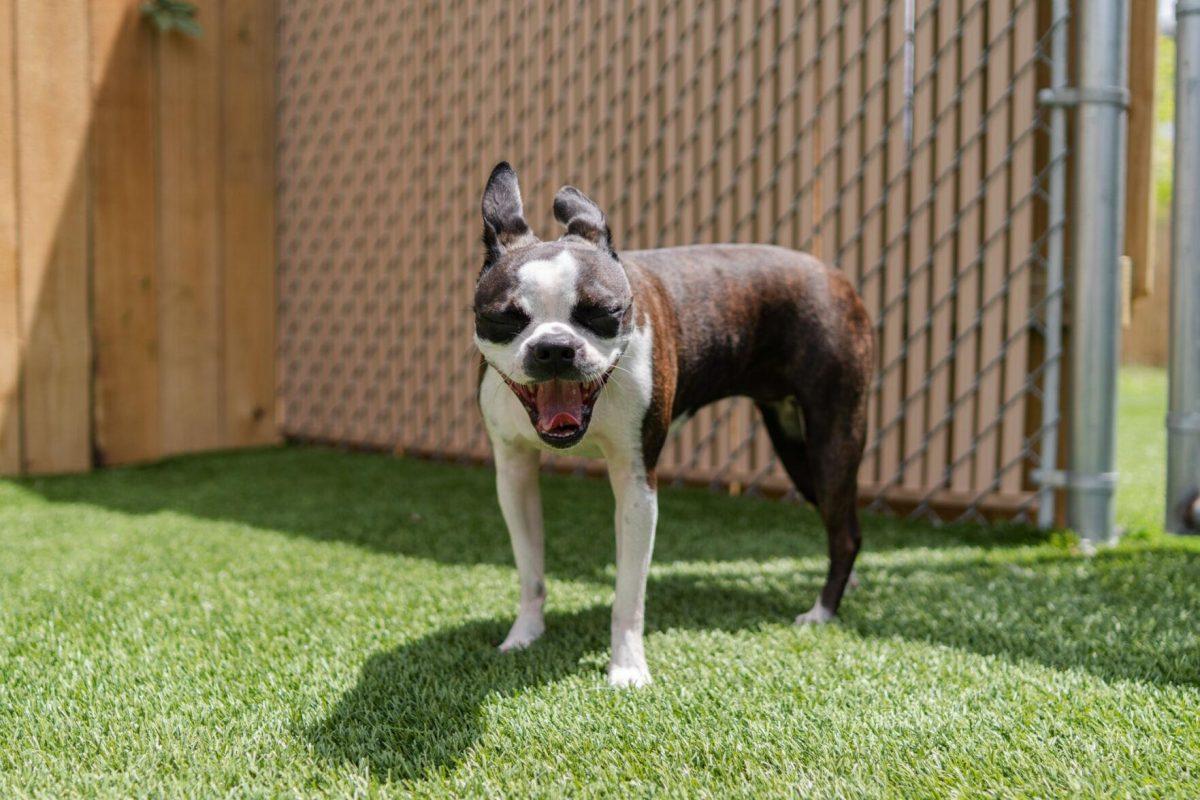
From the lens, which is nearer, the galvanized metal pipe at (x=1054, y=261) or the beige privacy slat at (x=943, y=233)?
the galvanized metal pipe at (x=1054, y=261)

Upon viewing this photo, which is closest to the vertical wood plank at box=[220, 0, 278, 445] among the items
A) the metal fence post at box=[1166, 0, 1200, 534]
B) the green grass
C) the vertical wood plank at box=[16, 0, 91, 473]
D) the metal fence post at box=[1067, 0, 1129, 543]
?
the vertical wood plank at box=[16, 0, 91, 473]

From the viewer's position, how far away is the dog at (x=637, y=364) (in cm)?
164

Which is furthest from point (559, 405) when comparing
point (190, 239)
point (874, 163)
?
point (190, 239)

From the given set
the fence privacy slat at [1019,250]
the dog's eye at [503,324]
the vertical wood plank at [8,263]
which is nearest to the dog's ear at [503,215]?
the dog's eye at [503,324]

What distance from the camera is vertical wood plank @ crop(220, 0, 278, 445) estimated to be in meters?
4.72

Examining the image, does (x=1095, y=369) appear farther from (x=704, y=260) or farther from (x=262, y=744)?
(x=262, y=744)

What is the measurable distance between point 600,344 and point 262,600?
47.7 inches

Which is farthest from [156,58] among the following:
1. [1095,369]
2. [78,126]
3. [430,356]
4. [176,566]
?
[1095,369]

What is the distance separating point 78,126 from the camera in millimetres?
4031

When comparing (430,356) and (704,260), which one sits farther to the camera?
(430,356)

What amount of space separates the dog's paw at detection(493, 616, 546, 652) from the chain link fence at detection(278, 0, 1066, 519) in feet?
→ 3.69

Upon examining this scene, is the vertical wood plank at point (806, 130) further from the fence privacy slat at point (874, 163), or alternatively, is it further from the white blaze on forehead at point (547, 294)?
the white blaze on forehead at point (547, 294)

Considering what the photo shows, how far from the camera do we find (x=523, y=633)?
6.63 ft

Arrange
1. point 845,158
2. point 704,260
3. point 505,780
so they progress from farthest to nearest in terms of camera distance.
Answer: point 845,158 → point 704,260 → point 505,780
